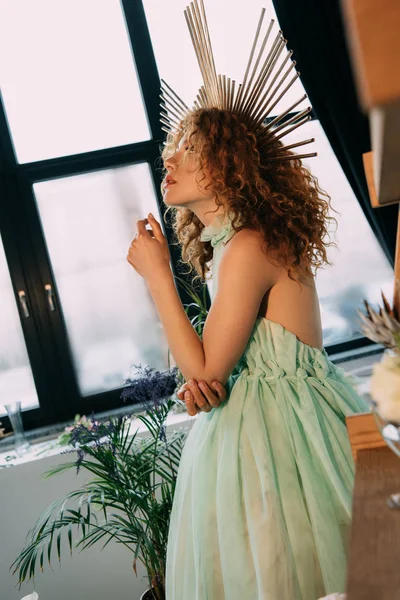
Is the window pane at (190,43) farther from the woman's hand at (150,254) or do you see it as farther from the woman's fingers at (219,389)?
the woman's fingers at (219,389)

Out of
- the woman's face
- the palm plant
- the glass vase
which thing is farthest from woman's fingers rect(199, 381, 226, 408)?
the glass vase

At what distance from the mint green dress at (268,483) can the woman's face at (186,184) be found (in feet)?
0.25

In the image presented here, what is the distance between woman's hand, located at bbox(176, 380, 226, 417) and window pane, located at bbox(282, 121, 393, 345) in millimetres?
1808

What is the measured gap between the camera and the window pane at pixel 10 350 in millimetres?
3008

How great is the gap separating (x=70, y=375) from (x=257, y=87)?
1799mm

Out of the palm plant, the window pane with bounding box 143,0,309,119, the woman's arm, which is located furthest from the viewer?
the window pane with bounding box 143,0,309,119

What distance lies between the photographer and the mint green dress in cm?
129

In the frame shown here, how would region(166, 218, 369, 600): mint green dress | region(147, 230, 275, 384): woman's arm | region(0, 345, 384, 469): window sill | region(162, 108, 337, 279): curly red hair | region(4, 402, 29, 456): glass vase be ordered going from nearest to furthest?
region(166, 218, 369, 600): mint green dress
region(147, 230, 275, 384): woman's arm
region(162, 108, 337, 279): curly red hair
region(0, 345, 384, 469): window sill
region(4, 402, 29, 456): glass vase

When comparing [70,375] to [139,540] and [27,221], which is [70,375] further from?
[139,540]

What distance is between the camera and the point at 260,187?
1.56 metres

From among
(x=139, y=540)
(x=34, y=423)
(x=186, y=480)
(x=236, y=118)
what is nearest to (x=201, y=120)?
(x=236, y=118)

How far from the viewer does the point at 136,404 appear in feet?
10.1

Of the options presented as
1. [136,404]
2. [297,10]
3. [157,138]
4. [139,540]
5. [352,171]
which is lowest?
[139,540]

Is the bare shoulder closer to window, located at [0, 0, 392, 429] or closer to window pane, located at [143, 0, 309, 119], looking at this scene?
window, located at [0, 0, 392, 429]
